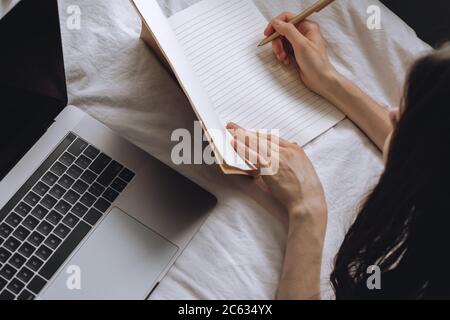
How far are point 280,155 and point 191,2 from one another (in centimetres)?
28

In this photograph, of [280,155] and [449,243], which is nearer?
[449,243]

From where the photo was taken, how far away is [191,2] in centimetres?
78

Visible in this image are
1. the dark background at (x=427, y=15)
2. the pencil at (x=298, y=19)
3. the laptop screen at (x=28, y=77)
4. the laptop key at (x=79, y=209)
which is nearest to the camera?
the laptop screen at (x=28, y=77)

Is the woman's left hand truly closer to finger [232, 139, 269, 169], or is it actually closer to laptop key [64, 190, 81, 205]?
finger [232, 139, 269, 169]

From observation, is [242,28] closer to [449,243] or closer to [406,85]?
[406,85]

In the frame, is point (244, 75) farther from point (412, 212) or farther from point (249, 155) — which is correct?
point (412, 212)

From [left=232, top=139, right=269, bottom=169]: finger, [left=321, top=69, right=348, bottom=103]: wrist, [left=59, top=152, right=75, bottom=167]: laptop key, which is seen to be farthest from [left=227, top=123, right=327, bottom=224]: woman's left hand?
[left=59, top=152, right=75, bottom=167]: laptop key

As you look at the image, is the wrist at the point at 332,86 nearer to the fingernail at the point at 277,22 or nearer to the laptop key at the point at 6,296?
the fingernail at the point at 277,22

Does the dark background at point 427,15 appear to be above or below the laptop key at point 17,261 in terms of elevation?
below

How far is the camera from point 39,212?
0.61 metres

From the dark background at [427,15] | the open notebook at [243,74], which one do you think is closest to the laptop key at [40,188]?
the open notebook at [243,74]

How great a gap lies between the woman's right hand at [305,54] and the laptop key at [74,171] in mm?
335

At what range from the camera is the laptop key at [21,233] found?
599 millimetres
